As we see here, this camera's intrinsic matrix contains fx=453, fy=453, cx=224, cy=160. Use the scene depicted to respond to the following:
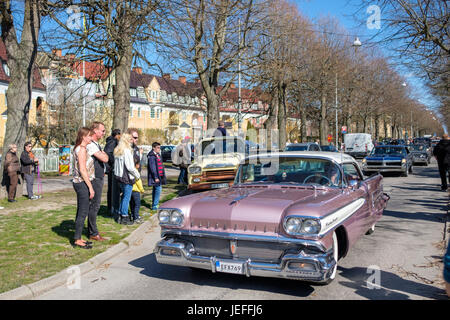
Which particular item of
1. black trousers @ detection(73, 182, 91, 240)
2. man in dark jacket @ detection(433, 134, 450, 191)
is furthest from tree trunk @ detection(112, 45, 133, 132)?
A: man in dark jacket @ detection(433, 134, 450, 191)

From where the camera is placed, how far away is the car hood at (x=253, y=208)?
16.5 ft

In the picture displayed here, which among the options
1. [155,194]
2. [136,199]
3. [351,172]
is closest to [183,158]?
[155,194]

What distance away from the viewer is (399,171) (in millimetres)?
21812

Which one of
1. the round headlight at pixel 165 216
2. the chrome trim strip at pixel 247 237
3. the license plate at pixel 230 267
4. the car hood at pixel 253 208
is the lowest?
the license plate at pixel 230 267

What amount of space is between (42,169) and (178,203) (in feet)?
76.8

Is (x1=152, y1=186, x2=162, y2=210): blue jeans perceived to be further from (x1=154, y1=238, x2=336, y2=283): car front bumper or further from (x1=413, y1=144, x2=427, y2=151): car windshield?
(x1=413, y1=144, x2=427, y2=151): car windshield

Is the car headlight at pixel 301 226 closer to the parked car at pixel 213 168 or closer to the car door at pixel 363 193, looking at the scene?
the car door at pixel 363 193

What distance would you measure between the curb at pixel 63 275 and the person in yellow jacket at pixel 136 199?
3.86ft

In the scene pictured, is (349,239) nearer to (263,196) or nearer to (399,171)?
(263,196)

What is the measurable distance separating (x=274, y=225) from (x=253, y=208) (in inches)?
13.6

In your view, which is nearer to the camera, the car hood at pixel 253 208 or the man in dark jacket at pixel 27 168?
the car hood at pixel 253 208

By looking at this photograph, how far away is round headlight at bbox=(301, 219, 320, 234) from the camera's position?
15.9 ft

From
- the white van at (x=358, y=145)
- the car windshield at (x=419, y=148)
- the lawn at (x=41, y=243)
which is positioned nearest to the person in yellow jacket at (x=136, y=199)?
the lawn at (x=41, y=243)
